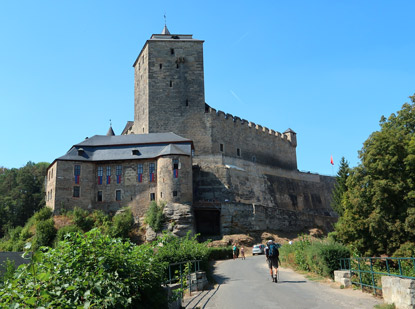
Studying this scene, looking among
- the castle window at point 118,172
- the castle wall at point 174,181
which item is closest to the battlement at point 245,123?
the castle wall at point 174,181

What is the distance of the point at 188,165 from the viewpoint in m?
37.3

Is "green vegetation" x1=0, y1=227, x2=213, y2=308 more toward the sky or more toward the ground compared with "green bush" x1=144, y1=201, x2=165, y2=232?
more toward the ground

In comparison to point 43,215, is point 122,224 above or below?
below

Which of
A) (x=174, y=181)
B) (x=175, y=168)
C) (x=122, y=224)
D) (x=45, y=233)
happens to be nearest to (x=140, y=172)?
(x=175, y=168)

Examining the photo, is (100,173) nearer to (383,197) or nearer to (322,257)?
(383,197)

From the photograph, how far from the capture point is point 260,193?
157ft

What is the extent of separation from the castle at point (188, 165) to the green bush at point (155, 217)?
1.03 meters

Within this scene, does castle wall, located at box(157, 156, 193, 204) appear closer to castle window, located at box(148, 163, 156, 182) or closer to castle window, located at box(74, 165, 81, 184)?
castle window, located at box(148, 163, 156, 182)

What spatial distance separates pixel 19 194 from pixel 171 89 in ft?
83.2

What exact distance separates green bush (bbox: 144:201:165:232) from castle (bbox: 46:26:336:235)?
103 centimetres

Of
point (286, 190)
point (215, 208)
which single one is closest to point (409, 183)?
point (215, 208)

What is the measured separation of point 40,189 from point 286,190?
33.7 metres

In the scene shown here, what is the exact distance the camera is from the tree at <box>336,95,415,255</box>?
19547 millimetres

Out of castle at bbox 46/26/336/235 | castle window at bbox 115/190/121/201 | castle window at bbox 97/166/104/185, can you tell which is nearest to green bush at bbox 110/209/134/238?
castle at bbox 46/26/336/235
